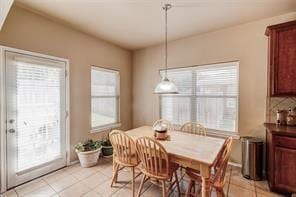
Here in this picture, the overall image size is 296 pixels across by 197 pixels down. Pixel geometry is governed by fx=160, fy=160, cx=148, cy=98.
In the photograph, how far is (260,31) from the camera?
9.61 ft

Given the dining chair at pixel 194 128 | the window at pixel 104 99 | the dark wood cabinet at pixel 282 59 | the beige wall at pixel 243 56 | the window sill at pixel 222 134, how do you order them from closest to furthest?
the dark wood cabinet at pixel 282 59
the beige wall at pixel 243 56
the dining chair at pixel 194 128
the window sill at pixel 222 134
the window at pixel 104 99

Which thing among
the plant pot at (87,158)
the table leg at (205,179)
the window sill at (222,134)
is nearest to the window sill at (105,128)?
the plant pot at (87,158)

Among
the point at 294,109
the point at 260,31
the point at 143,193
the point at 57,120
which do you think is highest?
the point at 260,31

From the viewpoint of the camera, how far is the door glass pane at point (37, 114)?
8.36 ft

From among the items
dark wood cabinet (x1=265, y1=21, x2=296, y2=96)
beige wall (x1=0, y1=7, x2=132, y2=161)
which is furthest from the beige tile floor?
dark wood cabinet (x1=265, y1=21, x2=296, y2=96)

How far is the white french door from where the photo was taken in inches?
96.1

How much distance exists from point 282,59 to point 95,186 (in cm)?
356

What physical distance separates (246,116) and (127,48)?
343 centimetres

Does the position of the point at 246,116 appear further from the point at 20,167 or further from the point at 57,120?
the point at 20,167

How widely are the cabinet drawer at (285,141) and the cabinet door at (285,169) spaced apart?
0.05m

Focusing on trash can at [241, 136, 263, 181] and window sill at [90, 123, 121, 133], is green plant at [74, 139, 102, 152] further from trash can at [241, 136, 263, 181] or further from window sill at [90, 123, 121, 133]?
trash can at [241, 136, 263, 181]

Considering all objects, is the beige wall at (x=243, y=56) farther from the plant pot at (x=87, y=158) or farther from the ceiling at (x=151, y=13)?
the plant pot at (x=87, y=158)

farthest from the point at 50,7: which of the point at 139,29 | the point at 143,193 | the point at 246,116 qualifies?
the point at 246,116

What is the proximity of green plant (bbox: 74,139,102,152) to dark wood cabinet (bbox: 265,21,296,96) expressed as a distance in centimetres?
340
